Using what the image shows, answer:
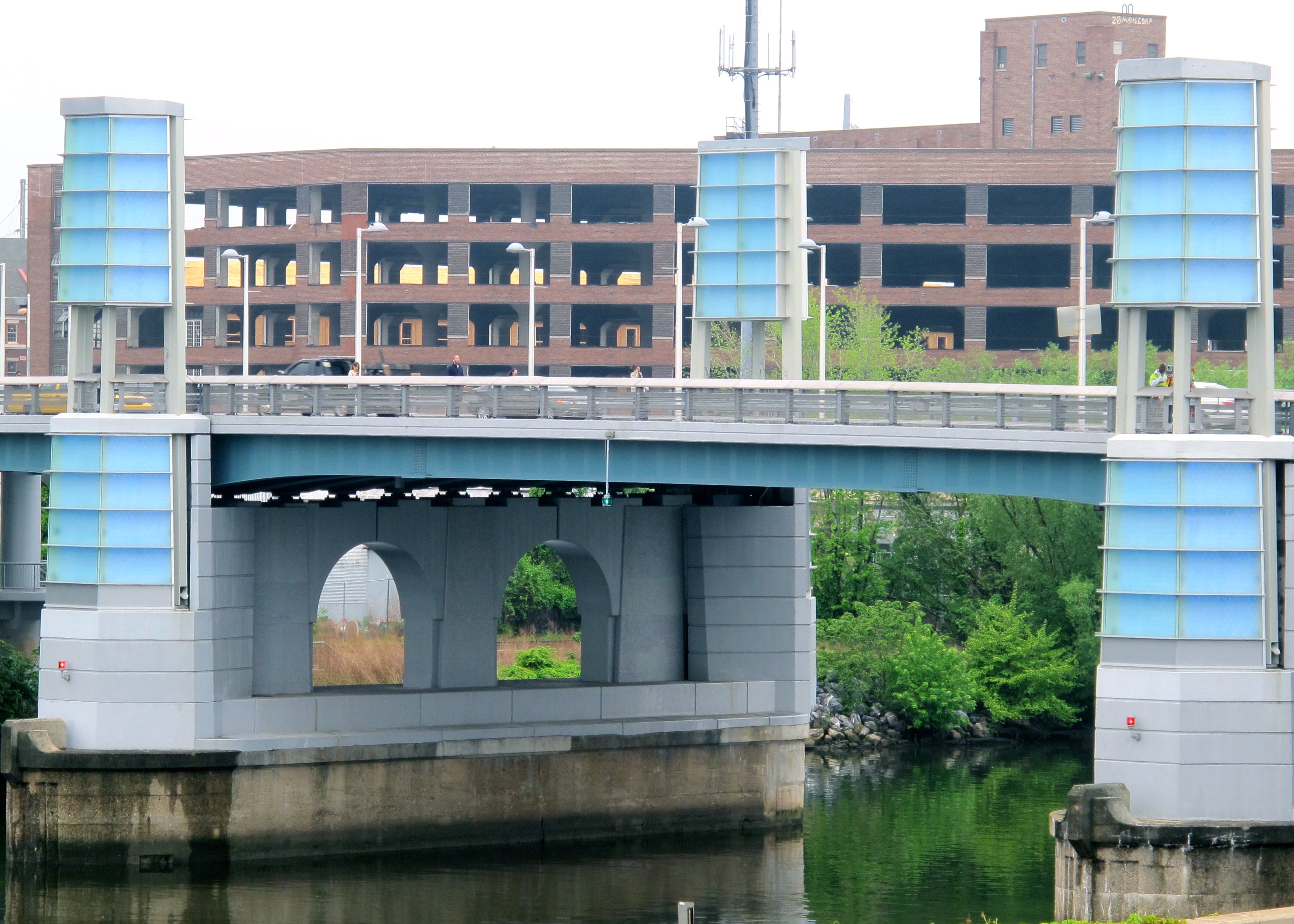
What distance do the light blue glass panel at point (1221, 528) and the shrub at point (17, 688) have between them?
100 feet

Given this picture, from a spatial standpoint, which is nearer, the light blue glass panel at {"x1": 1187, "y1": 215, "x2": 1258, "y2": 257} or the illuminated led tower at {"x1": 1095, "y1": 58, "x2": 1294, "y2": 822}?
the illuminated led tower at {"x1": 1095, "y1": 58, "x2": 1294, "y2": 822}

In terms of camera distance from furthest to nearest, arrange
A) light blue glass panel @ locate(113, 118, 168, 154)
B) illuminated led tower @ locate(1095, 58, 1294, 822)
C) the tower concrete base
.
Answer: light blue glass panel @ locate(113, 118, 168, 154) → illuminated led tower @ locate(1095, 58, 1294, 822) → the tower concrete base

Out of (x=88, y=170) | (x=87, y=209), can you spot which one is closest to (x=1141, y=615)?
(x=87, y=209)

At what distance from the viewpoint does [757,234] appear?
48.0 metres

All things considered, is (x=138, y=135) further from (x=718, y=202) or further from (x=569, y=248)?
(x=569, y=248)

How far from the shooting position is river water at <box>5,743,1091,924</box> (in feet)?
134

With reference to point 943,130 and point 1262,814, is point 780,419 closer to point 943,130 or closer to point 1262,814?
point 1262,814

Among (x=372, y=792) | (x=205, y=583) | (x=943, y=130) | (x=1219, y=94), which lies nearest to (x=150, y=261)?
(x=205, y=583)

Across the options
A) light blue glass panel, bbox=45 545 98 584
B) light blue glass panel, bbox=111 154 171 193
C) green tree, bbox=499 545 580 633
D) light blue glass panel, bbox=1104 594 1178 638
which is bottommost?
green tree, bbox=499 545 580 633

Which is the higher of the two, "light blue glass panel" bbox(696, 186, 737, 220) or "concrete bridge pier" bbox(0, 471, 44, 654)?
"light blue glass panel" bbox(696, 186, 737, 220)

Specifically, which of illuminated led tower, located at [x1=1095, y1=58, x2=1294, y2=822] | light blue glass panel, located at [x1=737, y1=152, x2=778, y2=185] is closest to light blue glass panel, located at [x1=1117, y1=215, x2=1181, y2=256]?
illuminated led tower, located at [x1=1095, y1=58, x2=1294, y2=822]

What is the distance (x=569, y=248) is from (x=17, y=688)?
51.0 m

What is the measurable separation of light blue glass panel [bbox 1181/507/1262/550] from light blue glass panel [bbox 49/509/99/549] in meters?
21.6

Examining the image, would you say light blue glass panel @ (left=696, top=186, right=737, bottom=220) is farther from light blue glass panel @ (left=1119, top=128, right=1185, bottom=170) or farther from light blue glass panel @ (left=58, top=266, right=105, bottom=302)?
light blue glass panel @ (left=1119, top=128, right=1185, bottom=170)
